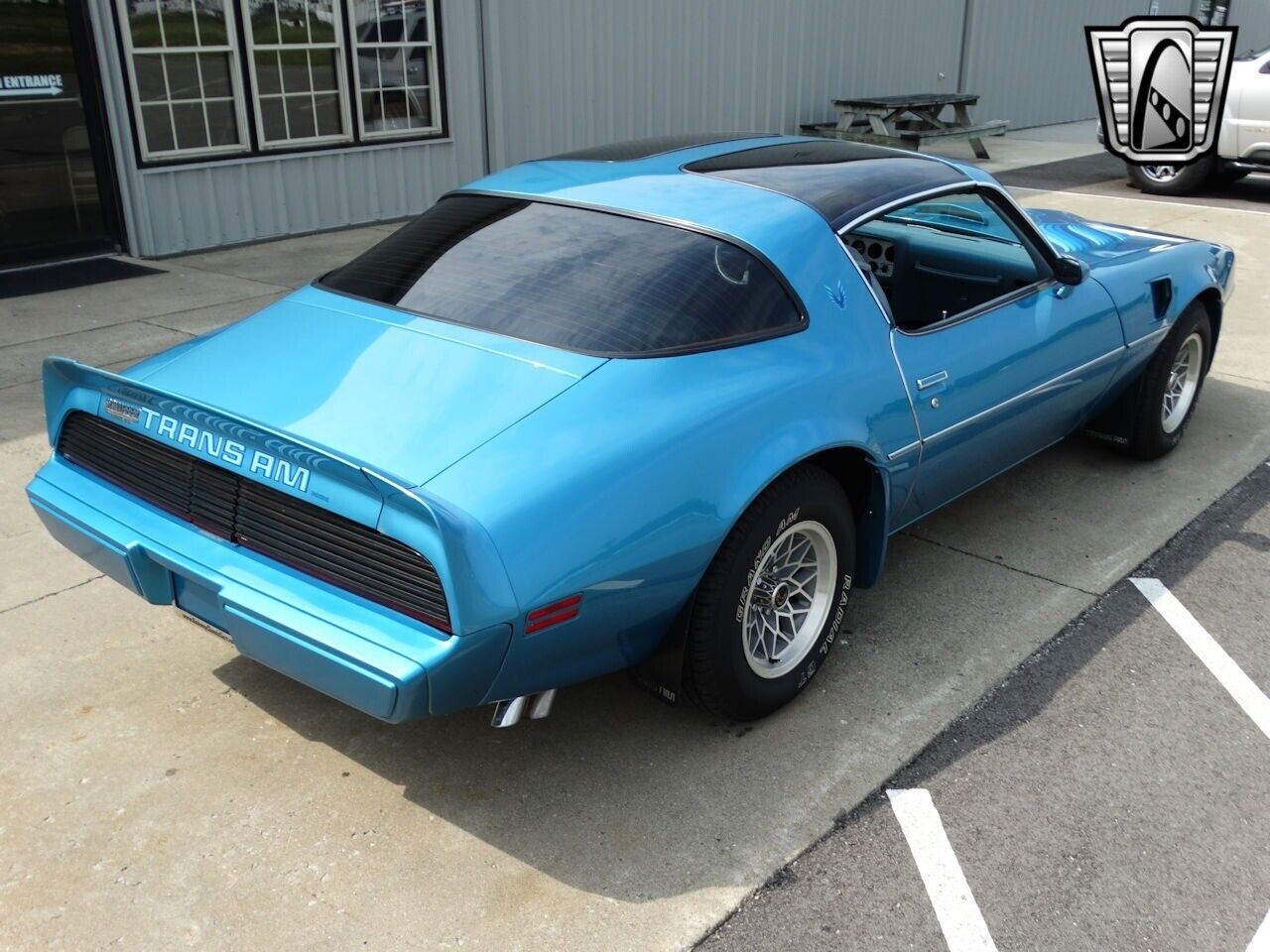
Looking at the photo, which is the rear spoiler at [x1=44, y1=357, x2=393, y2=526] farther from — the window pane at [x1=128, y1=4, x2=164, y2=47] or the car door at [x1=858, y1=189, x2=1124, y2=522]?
the window pane at [x1=128, y1=4, x2=164, y2=47]

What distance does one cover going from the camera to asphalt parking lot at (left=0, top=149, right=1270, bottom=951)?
2688mm

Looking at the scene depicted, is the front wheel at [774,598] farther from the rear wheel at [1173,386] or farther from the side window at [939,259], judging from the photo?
the rear wheel at [1173,386]

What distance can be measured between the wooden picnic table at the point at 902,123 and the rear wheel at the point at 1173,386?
8868 mm

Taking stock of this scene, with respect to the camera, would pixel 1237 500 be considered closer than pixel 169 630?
No

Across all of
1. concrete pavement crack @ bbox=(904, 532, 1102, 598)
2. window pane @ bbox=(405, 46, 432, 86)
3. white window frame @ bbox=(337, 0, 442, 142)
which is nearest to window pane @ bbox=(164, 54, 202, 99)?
white window frame @ bbox=(337, 0, 442, 142)

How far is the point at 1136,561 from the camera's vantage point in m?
4.45

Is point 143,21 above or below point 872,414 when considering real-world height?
above

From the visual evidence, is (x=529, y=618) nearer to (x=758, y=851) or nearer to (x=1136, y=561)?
(x=758, y=851)

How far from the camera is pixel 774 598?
3314 mm

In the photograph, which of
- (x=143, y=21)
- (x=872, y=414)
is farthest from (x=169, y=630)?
(x=143, y=21)

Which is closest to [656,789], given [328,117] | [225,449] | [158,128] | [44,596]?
[225,449]

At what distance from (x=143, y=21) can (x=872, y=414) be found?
7282 millimetres

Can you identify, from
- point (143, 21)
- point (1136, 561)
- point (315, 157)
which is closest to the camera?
point (1136, 561)

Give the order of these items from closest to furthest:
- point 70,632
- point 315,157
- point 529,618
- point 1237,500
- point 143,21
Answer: point 529,618, point 70,632, point 1237,500, point 143,21, point 315,157
